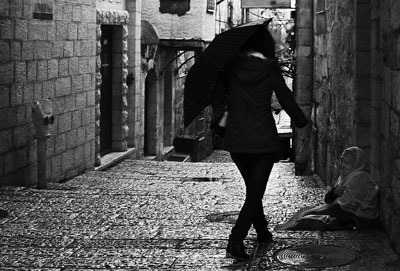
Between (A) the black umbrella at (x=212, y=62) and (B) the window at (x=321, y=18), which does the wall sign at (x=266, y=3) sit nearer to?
(B) the window at (x=321, y=18)

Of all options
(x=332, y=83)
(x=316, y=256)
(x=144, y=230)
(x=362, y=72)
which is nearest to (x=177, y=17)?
(x=332, y=83)

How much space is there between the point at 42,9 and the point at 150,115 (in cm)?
997

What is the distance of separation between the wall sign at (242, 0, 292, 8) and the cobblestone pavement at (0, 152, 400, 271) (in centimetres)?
534

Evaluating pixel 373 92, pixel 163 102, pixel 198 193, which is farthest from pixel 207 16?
pixel 373 92

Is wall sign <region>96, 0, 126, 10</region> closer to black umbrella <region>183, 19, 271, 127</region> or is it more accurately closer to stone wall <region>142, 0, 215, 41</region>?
stone wall <region>142, 0, 215, 41</region>

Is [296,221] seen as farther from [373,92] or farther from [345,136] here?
[345,136]

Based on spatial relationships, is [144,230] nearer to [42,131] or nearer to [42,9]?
[42,131]

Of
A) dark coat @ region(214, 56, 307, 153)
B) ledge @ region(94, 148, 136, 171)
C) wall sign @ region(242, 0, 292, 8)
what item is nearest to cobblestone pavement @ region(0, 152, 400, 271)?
dark coat @ region(214, 56, 307, 153)

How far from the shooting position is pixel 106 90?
14.6 metres

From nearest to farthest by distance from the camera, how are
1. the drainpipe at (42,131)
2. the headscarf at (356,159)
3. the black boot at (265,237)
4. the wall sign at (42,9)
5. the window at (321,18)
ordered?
the black boot at (265,237), the headscarf at (356,159), the drainpipe at (42,131), the wall sign at (42,9), the window at (321,18)

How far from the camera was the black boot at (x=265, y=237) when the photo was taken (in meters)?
6.03

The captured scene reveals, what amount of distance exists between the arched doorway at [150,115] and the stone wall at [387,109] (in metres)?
12.9

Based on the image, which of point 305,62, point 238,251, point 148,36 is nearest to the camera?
point 238,251

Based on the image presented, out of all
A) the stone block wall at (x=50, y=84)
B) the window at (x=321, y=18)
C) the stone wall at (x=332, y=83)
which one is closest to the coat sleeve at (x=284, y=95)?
the stone wall at (x=332, y=83)
